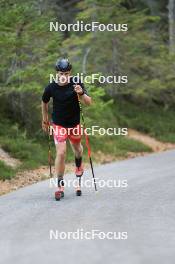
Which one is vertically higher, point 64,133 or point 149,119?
point 64,133

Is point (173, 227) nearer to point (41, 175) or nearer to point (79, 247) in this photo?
point (79, 247)

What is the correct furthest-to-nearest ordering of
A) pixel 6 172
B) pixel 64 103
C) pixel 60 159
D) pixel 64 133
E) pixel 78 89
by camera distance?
1. pixel 6 172
2. pixel 60 159
3. pixel 64 133
4. pixel 64 103
5. pixel 78 89

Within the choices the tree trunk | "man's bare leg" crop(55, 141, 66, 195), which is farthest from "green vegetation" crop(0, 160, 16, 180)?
the tree trunk

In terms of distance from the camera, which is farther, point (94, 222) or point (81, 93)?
point (81, 93)

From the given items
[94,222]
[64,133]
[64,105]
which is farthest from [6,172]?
[94,222]

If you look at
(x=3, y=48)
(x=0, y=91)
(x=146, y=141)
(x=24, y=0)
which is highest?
(x=24, y=0)

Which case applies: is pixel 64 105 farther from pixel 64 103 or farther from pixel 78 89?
pixel 78 89

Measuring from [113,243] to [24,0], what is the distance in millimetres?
10631

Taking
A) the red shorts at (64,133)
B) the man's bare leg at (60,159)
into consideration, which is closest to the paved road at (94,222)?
the man's bare leg at (60,159)

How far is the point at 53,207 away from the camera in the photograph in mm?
10164

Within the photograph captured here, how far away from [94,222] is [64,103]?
2.61 metres

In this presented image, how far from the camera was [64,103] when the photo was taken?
10.8 metres

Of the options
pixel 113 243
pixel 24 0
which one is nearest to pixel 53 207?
pixel 113 243

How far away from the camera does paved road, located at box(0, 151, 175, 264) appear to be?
23.2 feet
